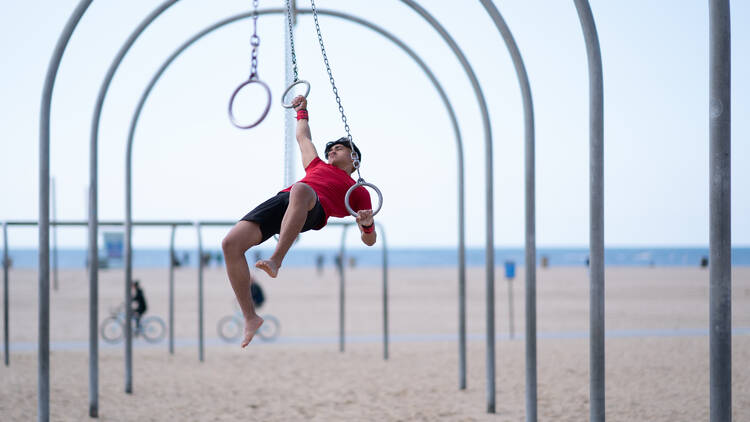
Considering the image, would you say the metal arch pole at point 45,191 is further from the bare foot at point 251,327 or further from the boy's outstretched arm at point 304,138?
the bare foot at point 251,327

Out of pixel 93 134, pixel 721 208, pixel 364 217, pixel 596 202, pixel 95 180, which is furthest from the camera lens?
pixel 95 180

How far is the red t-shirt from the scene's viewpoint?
13.2 ft

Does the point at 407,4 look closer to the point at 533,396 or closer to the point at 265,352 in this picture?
the point at 533,396

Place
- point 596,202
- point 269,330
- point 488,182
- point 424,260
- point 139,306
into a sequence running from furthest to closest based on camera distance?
point 424,260, point 269,330, point 139,306, point 488,182, point 596,202

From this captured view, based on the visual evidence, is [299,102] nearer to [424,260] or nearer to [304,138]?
[304,138]

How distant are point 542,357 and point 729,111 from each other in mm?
8202

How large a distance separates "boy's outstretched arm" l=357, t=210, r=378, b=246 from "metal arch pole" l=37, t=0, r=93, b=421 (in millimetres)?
2828

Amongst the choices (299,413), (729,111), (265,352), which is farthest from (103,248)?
(729,111)

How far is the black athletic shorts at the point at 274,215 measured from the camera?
3857 millimetres

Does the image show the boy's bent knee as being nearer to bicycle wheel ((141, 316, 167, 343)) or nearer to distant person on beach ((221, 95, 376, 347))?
distant person on beach ((221, 95, 376, 347))

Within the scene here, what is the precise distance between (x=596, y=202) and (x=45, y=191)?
4141 millimetres

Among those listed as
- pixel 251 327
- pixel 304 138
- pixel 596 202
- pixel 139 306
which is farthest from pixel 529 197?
pixel 139 306

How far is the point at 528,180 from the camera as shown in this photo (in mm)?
5887

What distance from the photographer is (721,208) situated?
351 centimetres
